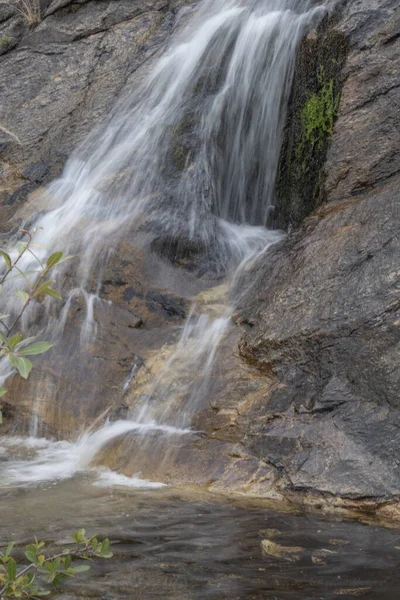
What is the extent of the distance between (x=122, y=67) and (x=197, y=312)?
4.85 meters

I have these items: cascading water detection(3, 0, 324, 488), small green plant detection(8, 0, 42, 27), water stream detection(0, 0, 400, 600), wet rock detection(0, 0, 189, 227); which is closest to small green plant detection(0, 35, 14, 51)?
wet rock detection(0, 0, 189, 227)

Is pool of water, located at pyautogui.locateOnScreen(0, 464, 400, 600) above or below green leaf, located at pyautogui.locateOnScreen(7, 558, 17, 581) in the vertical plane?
below

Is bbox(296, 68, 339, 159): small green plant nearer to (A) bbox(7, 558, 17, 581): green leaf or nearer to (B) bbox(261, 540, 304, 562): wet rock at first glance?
(B) bbox(261, 540, 304, 562): wet rock

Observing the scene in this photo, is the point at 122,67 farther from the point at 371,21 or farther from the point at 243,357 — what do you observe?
the point at 243,357

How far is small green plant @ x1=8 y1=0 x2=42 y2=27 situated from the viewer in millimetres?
11070

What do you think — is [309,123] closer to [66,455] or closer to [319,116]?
[319,116]

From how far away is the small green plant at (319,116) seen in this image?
670 centimetres

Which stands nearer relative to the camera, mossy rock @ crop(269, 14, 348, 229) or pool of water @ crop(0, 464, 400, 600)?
pool of water @ crop(0, 464, 400, 600)

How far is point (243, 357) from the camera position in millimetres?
5371

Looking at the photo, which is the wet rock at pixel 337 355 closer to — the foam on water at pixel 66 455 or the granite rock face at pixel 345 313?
the granite rock face at pixel 345 313

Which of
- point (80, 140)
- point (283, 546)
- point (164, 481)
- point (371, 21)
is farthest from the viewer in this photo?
point (80, 140)

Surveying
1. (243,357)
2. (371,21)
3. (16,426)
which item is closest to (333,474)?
(243,357)

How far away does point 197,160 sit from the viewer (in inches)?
297

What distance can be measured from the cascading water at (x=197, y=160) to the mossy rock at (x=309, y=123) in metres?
0.18
